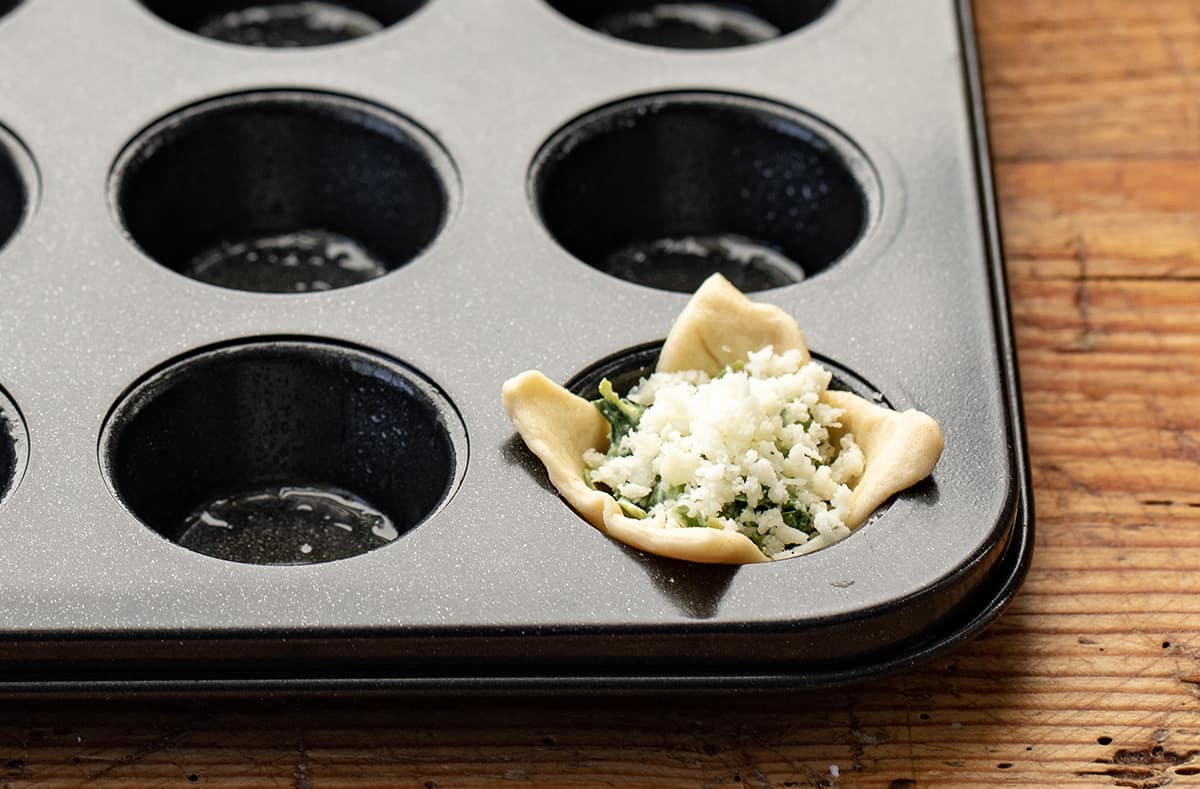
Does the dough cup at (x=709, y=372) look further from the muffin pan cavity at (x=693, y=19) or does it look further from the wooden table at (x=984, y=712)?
the muffin pan cavity at (x=693, y=19)

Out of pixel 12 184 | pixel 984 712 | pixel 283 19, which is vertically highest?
pixel 12 184

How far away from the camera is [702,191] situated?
2551 mm

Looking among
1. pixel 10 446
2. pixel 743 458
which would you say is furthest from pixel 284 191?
pixel 743 458

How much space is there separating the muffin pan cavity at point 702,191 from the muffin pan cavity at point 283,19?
0.61 metres

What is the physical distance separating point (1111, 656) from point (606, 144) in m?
1.05

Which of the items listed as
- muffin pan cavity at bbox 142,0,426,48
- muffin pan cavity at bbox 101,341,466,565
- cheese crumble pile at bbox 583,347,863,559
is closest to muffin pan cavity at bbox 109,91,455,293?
muffin pan cavity at bbox 101,341,466,565

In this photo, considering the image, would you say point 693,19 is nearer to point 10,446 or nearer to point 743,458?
point 743,458

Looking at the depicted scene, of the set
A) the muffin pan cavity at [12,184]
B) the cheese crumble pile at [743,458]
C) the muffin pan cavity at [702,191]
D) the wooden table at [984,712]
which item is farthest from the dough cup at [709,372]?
the muffin pan cavity at [12,184]

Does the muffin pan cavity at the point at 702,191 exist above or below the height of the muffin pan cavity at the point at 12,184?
below

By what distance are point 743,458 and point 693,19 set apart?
1.46 m

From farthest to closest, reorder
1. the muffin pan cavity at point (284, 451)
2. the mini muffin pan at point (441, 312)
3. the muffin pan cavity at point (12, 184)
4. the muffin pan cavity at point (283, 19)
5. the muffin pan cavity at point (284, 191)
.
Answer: the muffin pan cavity at point (283, 19)
the muffin pan cavity at point (284, 191)
the muffin pan cavity at point (12, 184)
the muffin pan cavity at point (284, 451)
the mini muffin pan at point (441, 312)

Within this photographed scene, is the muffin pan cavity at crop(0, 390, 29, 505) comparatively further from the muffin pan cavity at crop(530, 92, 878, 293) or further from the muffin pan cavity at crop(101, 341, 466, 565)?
the muffin pan cavity at crop(530, 92, 878, 293)

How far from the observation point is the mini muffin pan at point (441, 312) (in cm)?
165

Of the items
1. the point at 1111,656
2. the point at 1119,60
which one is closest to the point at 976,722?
the point at 1111,656
